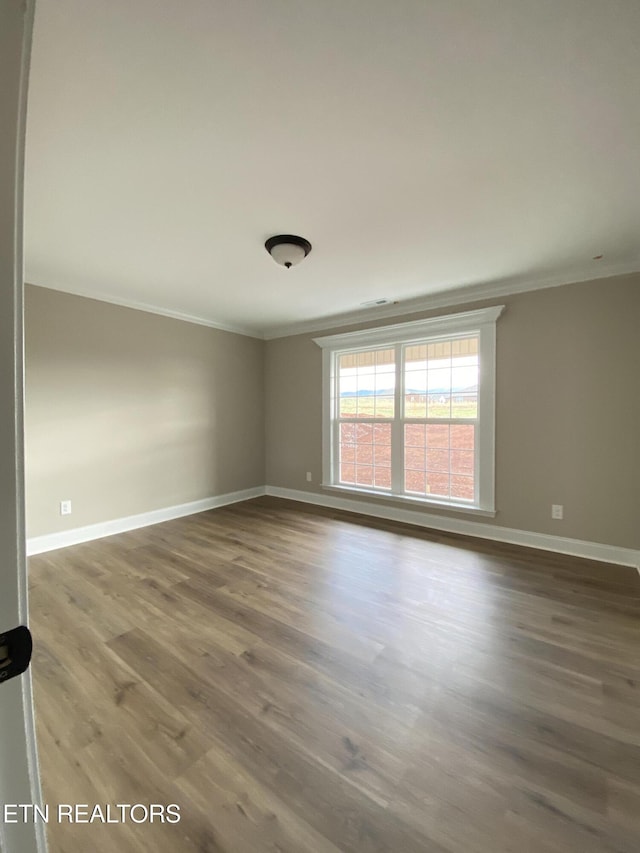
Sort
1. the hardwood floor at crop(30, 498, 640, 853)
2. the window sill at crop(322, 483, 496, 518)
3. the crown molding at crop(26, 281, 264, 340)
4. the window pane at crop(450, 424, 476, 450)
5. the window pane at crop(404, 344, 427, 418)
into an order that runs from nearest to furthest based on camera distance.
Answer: the hardwood floor at crop(30, 498, 640, 853)
the crown molding at crop(26, 281, 264, 340)
the window sill at crop(322, 483, 496, 518)
the window pane at crop(450, 424, 476, 450)
the window pane at crop(404, 344, 427, 418)

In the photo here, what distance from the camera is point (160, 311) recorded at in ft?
13.5

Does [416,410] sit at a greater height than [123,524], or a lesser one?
greater

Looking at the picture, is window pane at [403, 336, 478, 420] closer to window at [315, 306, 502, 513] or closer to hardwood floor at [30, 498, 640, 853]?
window at [315, 306, 502, 513]

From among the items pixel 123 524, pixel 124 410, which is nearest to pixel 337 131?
pixel 124 410

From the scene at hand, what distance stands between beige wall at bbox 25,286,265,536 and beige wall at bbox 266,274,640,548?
10.5 feet

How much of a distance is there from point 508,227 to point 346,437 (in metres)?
2.95

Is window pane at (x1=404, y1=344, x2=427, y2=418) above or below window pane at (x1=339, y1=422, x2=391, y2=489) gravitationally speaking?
above

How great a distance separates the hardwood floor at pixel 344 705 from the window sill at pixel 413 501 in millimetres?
794

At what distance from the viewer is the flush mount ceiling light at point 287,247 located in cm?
246

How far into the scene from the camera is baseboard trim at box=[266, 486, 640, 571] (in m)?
2.96

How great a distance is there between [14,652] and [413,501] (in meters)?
3.89

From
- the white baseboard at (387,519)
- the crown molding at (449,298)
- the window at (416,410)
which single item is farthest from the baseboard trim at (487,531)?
the crown molding at (449,298)

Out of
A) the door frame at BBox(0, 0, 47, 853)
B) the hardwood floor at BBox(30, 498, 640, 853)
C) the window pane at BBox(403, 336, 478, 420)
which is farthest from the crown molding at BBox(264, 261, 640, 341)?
the door frame at BBox(0, 0, 47, 853)

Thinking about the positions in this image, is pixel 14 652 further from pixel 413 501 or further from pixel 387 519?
pixel 387 519
